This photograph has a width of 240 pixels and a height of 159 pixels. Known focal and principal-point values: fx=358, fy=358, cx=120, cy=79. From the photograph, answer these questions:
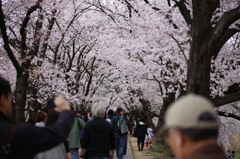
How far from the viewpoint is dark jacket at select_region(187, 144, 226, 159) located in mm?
1703

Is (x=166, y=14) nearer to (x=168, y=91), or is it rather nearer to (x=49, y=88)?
(x=168, y=91)

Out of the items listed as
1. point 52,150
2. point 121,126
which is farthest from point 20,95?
point 52,150

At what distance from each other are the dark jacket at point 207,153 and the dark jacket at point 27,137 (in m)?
1.10

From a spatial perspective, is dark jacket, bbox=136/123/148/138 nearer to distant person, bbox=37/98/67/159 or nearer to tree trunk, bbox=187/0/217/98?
tree trunk, bbox=187/0/217/98

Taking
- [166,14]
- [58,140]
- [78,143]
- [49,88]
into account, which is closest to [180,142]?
[58,140]

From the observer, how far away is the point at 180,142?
1813mm

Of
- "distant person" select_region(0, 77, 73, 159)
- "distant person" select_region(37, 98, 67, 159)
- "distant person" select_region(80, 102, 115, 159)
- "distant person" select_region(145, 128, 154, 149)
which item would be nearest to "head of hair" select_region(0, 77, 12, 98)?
"distant person" select_region(0, 77, 73, 159)

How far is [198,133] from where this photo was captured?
1750 millimetres

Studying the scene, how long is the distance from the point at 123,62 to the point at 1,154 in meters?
18.5

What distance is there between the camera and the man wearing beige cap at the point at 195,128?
1730 mm

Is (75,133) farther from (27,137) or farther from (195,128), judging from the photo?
(195,128)

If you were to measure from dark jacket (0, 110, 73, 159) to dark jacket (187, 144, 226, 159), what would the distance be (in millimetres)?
1098

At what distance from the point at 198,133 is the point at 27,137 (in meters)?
1.18

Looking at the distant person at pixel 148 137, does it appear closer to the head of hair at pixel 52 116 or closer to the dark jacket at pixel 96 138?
the dark jacket at pixel 96 138
